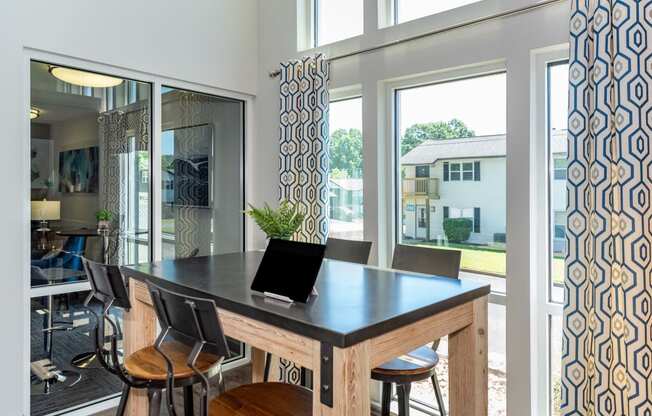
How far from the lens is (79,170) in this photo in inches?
110

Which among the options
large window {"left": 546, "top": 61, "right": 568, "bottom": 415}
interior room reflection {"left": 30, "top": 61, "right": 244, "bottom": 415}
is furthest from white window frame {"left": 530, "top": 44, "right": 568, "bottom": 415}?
interior room reflection {"left": 30, "top": 61, "right": 244, "bottom": 415}

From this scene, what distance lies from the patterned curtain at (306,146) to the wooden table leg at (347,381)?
1.85 meters

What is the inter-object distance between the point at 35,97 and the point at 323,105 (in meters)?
1.75

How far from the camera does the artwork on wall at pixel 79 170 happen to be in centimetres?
271

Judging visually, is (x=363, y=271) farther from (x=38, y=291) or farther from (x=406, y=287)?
(x=38, y=291)

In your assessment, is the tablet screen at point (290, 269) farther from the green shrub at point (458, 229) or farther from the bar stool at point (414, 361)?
the green shrub at point (458, 229)

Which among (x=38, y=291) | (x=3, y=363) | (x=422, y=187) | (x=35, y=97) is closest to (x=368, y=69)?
(x=422, y=187)

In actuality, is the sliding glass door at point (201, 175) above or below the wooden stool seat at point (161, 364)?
above

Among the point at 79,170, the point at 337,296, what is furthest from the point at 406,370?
the point at 79,170

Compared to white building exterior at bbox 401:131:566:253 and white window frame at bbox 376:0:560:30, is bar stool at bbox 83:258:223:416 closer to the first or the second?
white building exterior at bbox 401:131:566:253

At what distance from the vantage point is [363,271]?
6.72 ft

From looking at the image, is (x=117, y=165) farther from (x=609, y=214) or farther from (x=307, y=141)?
(x=609, y=214)

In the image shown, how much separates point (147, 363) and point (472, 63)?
86.2 inches

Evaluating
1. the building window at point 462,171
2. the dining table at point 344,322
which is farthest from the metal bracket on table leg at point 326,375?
the building window at point 462,171
